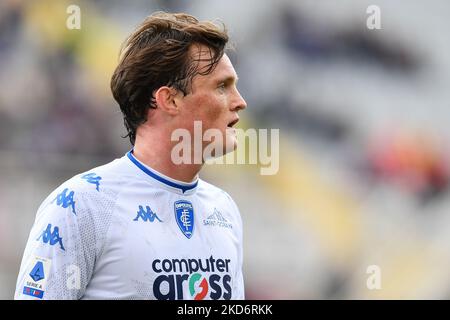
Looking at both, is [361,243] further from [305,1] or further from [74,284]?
[74,284]

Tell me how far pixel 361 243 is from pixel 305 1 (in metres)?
2.02

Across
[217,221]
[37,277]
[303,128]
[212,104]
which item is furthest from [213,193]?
[303,128]

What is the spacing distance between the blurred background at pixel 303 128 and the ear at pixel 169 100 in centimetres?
322

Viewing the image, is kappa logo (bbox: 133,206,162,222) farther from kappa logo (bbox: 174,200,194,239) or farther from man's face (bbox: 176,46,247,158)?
man's face (bbox: 176,46,247,158)

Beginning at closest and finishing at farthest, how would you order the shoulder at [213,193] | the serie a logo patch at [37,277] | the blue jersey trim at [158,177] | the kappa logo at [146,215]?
the serie a logo patch at [37,277]
the kappa logo at [146,215]
the blue jersey trim at [158,177]
the shoulder at [213,193]

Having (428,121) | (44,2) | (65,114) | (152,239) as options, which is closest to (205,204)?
(152,239)

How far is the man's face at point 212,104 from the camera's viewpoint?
2.66m

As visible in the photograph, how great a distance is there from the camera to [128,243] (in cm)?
244

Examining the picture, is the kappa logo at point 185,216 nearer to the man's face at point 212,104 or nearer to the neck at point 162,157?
the neck at point 162,157

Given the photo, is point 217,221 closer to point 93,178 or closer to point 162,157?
point 162,157

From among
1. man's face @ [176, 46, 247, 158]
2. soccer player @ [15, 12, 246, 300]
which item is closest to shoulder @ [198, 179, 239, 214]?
soccer player @ [15, 12, 246, 300]

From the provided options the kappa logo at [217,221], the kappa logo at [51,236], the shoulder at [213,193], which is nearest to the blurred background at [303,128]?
the shoulder at [213,193]

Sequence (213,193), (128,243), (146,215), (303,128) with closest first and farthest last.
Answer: (128,243) → (146,215) → (213,193) → (303,128)

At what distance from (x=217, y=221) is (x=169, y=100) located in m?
0.47
